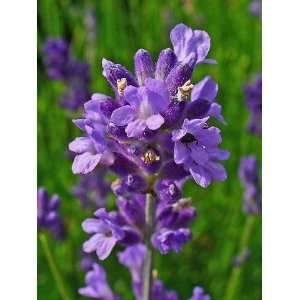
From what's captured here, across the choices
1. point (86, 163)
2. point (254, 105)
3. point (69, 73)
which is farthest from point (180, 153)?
point (69, 73)

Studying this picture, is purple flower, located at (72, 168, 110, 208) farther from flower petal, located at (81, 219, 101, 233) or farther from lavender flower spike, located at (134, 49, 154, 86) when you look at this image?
lavender flower spike, located at (134, 49, 154, 86)

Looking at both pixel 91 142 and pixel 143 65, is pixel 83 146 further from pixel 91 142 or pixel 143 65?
pixel 143 65

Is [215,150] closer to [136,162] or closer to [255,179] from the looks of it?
[136,162]

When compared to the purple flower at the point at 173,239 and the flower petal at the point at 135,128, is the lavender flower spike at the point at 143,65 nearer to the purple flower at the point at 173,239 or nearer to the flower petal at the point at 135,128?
the flower petal at the point at 135,128

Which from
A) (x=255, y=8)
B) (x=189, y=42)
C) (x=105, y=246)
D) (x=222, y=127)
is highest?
(x=255, y=8)

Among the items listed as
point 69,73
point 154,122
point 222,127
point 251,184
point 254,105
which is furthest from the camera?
point 222,127

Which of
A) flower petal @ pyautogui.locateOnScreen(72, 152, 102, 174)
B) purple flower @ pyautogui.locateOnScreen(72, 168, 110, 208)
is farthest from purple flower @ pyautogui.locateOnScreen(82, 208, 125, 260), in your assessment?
purple flower @ pyautogui.locateOnScreen(72, 168, 110, 208)

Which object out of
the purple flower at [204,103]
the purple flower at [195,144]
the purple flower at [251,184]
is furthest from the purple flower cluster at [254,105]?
the purple flower at [195,144]
